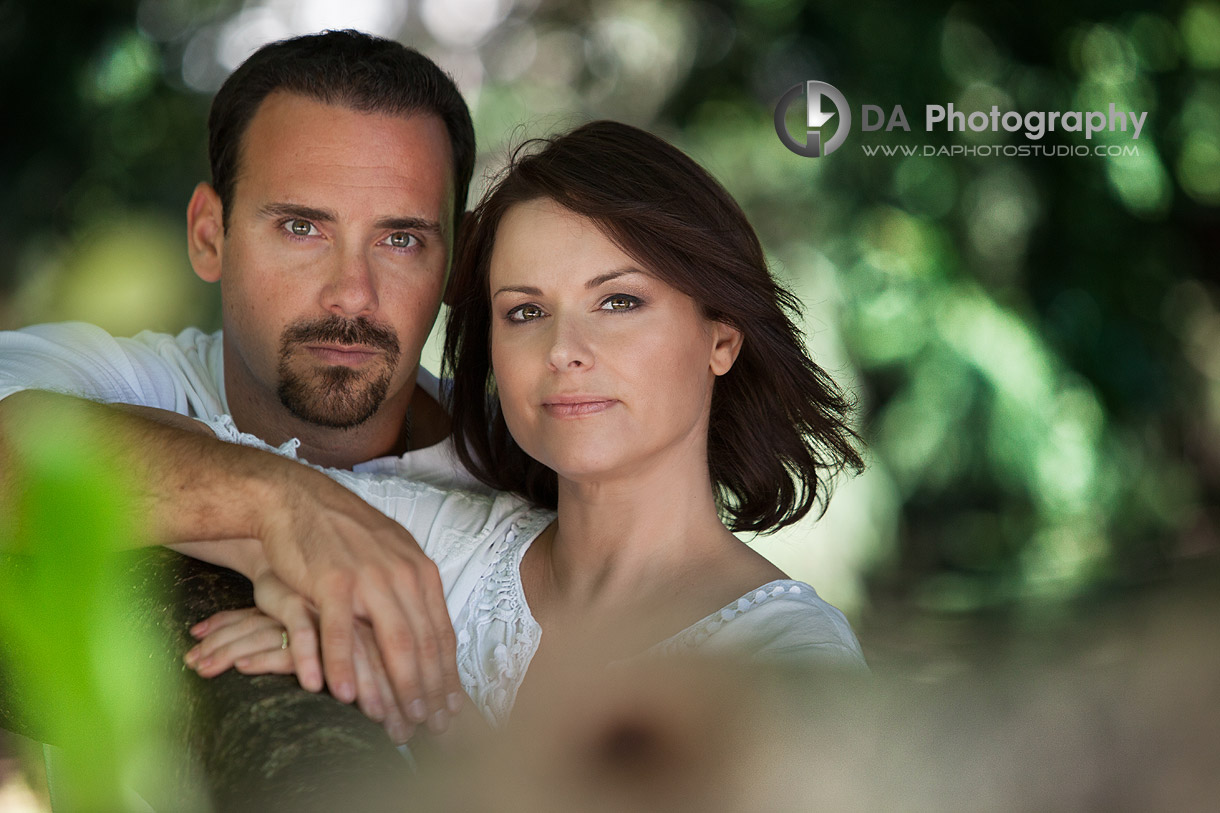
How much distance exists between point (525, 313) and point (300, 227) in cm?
90

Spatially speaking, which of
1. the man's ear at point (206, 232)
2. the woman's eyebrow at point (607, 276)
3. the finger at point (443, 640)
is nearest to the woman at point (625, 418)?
the woman's eyebrow at point (607, 276)

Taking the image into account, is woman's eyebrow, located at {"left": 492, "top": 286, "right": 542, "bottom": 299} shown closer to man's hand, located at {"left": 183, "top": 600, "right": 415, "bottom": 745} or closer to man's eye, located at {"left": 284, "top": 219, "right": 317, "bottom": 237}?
man's hand, located at {"left": 183, "top": 600, "right": 415, "bottom": 745}

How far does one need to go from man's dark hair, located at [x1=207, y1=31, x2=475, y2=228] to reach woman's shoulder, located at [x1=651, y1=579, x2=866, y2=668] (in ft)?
4.43

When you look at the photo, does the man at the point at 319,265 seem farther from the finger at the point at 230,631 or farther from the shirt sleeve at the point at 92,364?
the finger at the point at 230,631

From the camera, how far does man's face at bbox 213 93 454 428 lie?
227cm

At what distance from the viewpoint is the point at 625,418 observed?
5.23ft

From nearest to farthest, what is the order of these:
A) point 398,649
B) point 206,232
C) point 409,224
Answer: point 398,649
point 409,224
point 206,232

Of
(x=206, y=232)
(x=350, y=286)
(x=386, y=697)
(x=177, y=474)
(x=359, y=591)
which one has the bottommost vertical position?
(x=386, y=697)

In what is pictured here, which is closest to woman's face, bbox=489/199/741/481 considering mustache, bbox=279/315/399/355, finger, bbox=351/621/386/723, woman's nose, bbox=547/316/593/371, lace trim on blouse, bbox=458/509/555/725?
woman's nose, bbox=547/316/593/371

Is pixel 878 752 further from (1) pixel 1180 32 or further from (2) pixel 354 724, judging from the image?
(1) pixel 1180 32

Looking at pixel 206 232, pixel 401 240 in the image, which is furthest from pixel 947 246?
pixel 206 232

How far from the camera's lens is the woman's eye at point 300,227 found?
2326mm

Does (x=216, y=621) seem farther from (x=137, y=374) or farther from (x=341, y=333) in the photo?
(x=137, y=374)

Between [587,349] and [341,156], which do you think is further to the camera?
[341,156]
